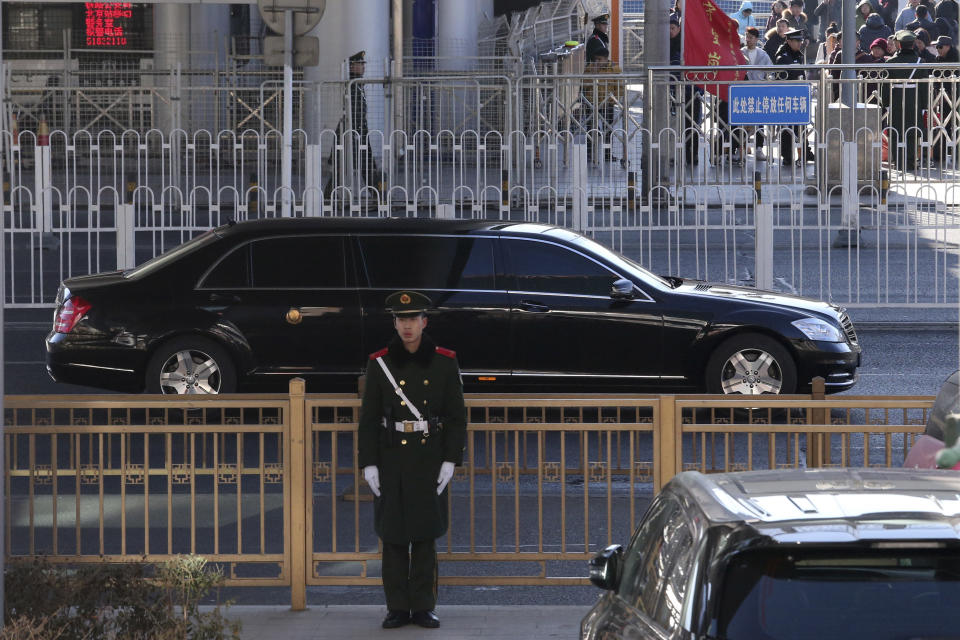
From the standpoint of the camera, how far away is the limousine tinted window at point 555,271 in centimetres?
1200

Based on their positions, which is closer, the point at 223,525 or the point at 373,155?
the point at 223,525

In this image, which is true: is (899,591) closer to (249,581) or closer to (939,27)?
(249,581)

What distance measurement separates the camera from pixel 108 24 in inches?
1373

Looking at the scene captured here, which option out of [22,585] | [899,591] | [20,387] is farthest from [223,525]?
[20,387]

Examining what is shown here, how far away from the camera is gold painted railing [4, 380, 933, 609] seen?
7160mm

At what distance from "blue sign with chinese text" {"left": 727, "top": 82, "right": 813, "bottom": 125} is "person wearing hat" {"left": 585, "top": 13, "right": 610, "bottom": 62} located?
330 inches

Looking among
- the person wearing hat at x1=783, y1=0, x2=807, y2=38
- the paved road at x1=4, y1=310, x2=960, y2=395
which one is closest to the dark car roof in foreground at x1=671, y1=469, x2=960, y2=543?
the paved road at x1=4, y1=310, x2=960, y2=395

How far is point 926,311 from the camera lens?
17.9m

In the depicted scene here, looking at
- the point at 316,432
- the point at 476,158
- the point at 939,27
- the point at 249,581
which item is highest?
the point at 939,27

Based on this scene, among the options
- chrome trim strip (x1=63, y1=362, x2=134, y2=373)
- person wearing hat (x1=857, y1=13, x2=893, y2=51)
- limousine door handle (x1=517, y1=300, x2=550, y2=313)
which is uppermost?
person wearing hat (x1=857, y1=13, x2=893, y2=51)

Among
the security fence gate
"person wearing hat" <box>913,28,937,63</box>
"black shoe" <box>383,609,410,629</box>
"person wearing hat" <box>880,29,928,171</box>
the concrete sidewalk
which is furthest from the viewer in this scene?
"person wearing hat" <box>913,28,937,63</box>

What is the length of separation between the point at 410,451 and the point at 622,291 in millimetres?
5277

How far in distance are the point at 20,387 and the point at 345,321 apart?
345 cm

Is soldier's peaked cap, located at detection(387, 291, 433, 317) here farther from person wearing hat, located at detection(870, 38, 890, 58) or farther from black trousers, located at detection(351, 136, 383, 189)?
person wearing hat, located at detection(870, 38, 890, 58)
